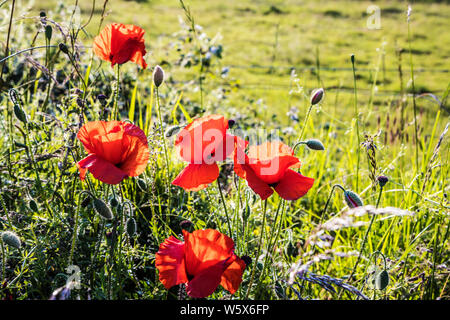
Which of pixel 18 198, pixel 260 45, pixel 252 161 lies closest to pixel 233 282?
pixel 252 161

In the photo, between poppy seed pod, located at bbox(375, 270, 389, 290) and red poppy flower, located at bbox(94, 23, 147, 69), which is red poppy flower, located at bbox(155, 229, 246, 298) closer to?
poppy seed pod, located at bbox(375, 270, 389, 290)

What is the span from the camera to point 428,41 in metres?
9.02

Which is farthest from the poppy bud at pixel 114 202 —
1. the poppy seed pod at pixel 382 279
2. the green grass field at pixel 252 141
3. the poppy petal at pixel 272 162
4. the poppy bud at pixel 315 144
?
the poppy seed pod at pixel 382 279

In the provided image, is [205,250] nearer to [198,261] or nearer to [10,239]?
[198,261]

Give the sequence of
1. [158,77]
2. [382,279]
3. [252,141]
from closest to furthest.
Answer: [382,279]
[158,77]
[252,141]

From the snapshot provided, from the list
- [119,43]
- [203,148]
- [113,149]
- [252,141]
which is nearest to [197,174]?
[203,148]

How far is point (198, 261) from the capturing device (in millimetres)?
881

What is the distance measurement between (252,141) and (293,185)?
3.15 feet

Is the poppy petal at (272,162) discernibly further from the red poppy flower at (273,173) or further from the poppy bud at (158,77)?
the poppy bud at (158,77)

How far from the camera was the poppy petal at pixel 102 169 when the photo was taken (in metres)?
0.86

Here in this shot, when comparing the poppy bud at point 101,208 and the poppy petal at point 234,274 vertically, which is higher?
the poppy bud at point 101,208

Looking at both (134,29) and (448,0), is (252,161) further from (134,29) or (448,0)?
(448,0)

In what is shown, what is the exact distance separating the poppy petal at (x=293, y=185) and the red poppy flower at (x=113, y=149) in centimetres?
27

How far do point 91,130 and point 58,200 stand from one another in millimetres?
545
